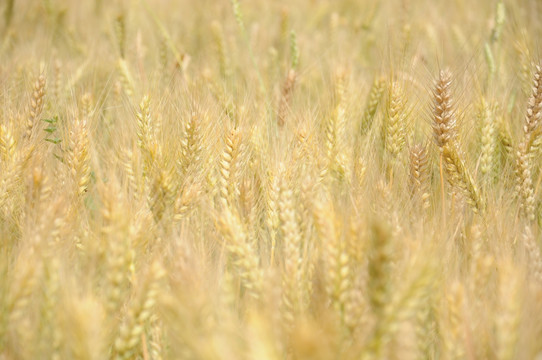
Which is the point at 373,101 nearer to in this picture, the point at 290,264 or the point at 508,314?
the point at 290,264

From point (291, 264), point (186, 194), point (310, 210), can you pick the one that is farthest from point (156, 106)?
point (291, 264)

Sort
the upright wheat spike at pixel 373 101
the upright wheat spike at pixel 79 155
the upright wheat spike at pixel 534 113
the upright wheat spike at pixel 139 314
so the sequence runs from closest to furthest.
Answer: the upright wheat spike at pixel 139 314 < the upright wheat spike at pixel 79 155 < the upright wheat spike at pixel 534 113 < the upright wheat spike at pixel 373 101

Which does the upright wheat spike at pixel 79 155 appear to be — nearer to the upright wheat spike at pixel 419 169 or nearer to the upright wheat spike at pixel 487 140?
the upright wheat spike at pixel 419 169

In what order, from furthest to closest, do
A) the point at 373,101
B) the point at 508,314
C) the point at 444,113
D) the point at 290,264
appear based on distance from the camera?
the point at 373,101
the point at 444,113
the point at 290,264
the point at 508,314

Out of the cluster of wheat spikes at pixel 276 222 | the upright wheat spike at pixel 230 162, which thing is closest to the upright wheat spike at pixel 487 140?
the cluster of wheat spikes at pixel 276 222

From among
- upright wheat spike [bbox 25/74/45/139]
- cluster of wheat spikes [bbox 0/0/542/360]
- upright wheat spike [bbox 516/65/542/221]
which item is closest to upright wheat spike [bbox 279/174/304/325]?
cluster of wheat spikes [bbox 0/0/542/360]

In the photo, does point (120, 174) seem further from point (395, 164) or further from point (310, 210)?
point (395, 164)

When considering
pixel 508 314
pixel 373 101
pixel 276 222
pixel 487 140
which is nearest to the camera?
pixel 508 314

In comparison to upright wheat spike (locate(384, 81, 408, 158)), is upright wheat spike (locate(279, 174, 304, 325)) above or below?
below

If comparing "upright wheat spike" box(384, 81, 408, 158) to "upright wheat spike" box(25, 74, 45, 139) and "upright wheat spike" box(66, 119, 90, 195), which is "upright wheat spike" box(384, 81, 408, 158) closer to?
"upright wheat spike" box(66, 119, 90, 195)

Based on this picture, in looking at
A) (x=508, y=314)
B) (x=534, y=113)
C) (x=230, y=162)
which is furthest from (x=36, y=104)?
(x=534, y=113)
